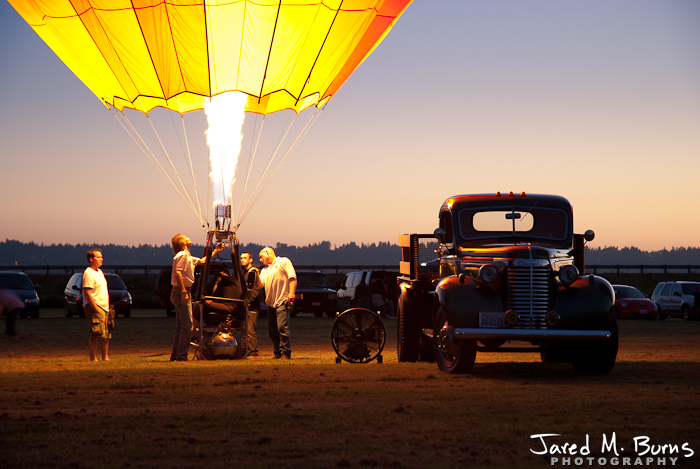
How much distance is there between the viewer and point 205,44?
15.3m

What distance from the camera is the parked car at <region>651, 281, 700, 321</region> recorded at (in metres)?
31.8

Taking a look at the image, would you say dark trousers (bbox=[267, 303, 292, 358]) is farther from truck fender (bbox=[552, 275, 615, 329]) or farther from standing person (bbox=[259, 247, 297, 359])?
truck fender (bbox=[552, 275, 615, 329])

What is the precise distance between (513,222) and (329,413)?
5.85 meters

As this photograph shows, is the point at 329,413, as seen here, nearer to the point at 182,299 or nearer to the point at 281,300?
the point at 182,299

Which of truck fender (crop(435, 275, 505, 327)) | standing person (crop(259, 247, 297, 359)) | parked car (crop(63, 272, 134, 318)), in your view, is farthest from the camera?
parked car (crop(63, 272, 134, 318))

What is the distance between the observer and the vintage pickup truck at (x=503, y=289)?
10211mm

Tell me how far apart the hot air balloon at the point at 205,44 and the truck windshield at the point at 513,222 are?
17.8ft

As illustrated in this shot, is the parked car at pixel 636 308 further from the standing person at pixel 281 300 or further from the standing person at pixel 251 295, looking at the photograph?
the standing person at pixel 281 300

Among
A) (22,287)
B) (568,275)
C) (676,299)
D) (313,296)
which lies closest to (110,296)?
(22,287)

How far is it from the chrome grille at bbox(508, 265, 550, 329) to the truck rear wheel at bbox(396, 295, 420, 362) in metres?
2.46

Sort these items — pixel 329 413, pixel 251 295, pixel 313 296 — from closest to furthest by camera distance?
pixel 329 413, pixel 251 295, pixel 313 296

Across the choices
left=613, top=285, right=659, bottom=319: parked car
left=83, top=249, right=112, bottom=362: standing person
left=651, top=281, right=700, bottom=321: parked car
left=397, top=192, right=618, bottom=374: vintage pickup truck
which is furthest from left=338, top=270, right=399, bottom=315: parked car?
left=83, top=249, right=112, bottom=362: standing person

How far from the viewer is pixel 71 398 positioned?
8492 mm

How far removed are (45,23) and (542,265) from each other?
36.8ft
